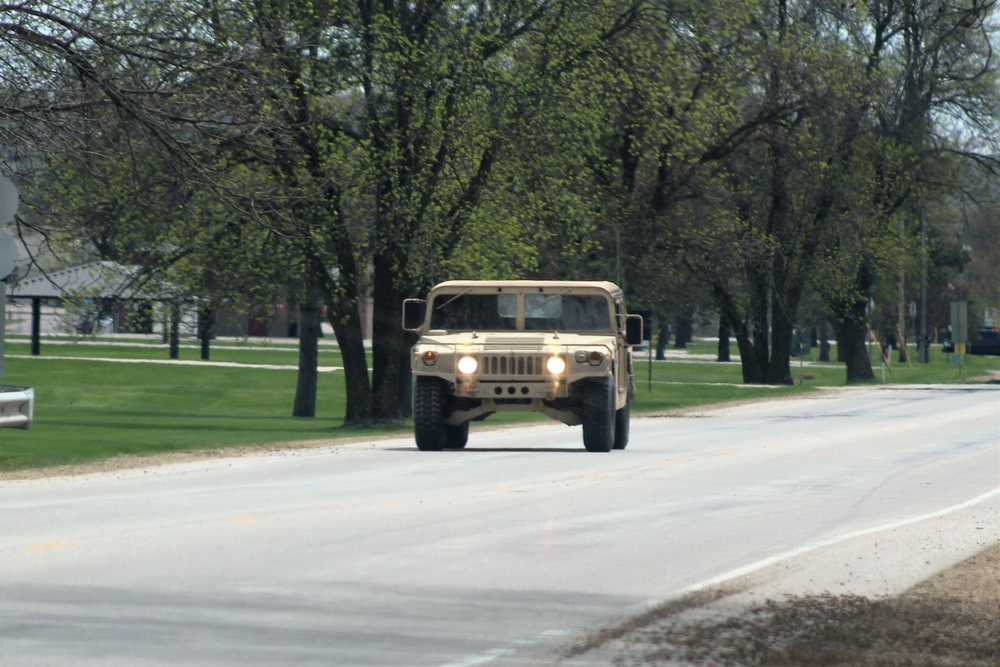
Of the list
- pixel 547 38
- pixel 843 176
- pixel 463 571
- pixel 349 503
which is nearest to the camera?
pixel 463 571

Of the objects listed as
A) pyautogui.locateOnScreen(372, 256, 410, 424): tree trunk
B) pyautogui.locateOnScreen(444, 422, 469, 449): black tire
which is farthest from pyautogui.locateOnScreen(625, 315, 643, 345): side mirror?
pyautogui.locateOnScreen(372, 256, 410, 424): tree trunk

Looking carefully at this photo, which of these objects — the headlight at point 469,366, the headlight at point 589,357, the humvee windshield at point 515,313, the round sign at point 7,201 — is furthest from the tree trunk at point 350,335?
the round sign at point 7,201

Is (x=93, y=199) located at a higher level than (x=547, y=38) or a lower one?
lower

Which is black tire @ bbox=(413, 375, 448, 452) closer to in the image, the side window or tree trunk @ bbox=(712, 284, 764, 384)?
the side window

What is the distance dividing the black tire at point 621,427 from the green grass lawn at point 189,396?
563 cm

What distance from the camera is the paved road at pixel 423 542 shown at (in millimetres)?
7531

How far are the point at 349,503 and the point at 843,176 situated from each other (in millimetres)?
34213

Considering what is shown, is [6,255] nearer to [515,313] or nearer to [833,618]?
[515,313]

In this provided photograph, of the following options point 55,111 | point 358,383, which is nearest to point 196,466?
point 55,111

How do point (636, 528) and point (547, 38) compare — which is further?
point (547, 38)

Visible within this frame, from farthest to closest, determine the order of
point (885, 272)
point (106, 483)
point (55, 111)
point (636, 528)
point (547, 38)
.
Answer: point (885, 272), point (547, 38), point (55, 111), point (106, 483), point (636, 528)

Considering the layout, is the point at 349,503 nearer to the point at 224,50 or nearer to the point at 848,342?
the point at 224,50

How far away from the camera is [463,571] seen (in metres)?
9.71

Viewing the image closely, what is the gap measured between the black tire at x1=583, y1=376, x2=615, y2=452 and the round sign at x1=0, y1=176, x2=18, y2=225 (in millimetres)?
7057
